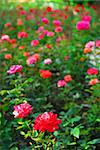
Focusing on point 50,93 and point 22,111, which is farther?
point 50,93

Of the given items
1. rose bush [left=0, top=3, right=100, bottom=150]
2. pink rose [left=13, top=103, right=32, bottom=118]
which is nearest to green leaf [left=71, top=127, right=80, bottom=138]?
rose bush [left=0, top=3, right=100, bottom=150]

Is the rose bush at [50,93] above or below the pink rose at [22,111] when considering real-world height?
below

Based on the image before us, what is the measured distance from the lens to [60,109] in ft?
9.93

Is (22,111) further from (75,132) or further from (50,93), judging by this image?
(50,93)

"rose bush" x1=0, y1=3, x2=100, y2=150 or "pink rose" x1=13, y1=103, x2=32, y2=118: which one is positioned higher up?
"pink rose" x1=13, y1=103, x2=32, y2=118

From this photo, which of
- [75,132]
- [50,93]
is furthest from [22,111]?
[50,93]

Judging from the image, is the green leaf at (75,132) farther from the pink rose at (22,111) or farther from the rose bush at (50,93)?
the pink rose at (22,111)

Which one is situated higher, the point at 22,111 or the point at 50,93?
the point at 22,111

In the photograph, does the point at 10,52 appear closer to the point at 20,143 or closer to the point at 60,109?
the point at 60,109

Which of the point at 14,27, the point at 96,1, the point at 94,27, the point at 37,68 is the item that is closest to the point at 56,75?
the point at 37,68

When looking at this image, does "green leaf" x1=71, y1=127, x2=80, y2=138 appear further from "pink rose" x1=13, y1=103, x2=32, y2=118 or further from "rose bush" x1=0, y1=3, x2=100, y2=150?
"pink rose" x1=13, y1=103, x2=32, y2=118

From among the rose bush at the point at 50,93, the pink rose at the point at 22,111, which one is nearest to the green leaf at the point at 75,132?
the rose bush at the point at 50,93

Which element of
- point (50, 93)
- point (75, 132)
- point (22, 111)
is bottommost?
point (50, 93)

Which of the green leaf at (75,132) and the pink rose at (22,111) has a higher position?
the pink rose at (22,111)
